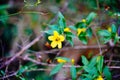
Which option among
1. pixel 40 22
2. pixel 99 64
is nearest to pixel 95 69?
pixel 99 64

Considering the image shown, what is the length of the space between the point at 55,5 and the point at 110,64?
0.65 m

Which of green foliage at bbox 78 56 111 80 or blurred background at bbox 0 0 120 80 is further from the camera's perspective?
blurred background at bbox 0 0 120 80

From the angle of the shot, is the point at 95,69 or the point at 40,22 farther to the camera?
the point at 40,22

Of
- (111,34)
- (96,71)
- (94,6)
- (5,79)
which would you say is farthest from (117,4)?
(5,79)

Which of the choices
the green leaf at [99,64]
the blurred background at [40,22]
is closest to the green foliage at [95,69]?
the green leaf at [99,64]

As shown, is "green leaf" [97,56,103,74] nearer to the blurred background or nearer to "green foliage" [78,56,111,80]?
"green foliage" [78,56,111,80]

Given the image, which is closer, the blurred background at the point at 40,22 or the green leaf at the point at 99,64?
the green leaf at the point at 99,64

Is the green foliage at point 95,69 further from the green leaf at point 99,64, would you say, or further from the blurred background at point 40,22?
the blurred background at point 40,22

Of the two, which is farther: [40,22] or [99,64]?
[40,22]

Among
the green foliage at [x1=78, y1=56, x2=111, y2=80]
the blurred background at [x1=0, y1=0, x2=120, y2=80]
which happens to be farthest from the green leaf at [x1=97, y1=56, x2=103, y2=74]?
the blurred background at [x1=0, y1=0, x2=120, y2=80]

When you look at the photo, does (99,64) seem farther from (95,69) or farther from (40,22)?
(40,22)

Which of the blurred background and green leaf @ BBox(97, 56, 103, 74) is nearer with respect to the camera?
green leaf @ BBox(97, 56, 103, 74)

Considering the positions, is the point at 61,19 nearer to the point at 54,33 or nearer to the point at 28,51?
the point at 54,33

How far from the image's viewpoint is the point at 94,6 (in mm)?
1818
